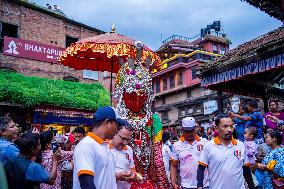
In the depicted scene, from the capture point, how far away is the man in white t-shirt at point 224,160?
526cm

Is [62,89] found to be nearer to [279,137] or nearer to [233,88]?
[233,88]

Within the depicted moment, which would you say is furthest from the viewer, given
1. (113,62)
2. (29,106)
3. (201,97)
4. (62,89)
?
(201,97)

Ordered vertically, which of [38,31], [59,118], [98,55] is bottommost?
[59,118]

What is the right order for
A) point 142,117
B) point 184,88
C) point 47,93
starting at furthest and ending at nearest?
point 184,88
point 47,93
point 142,117

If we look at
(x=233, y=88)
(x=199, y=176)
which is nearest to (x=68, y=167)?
(x=199, y=176)

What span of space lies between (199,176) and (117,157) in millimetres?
1370

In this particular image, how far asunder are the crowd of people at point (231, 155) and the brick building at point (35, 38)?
14.0 metres

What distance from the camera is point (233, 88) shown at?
473 inches

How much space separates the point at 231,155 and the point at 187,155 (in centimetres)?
150

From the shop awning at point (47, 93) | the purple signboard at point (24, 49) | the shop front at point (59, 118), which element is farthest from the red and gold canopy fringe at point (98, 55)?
the purple signboard at point (24, 49)

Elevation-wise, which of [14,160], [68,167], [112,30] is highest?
[112,30]

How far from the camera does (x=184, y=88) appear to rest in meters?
45.1

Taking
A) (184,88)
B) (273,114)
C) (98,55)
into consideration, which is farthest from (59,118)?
(184,88)

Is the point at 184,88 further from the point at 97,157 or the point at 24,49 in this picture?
the point at 97,157
